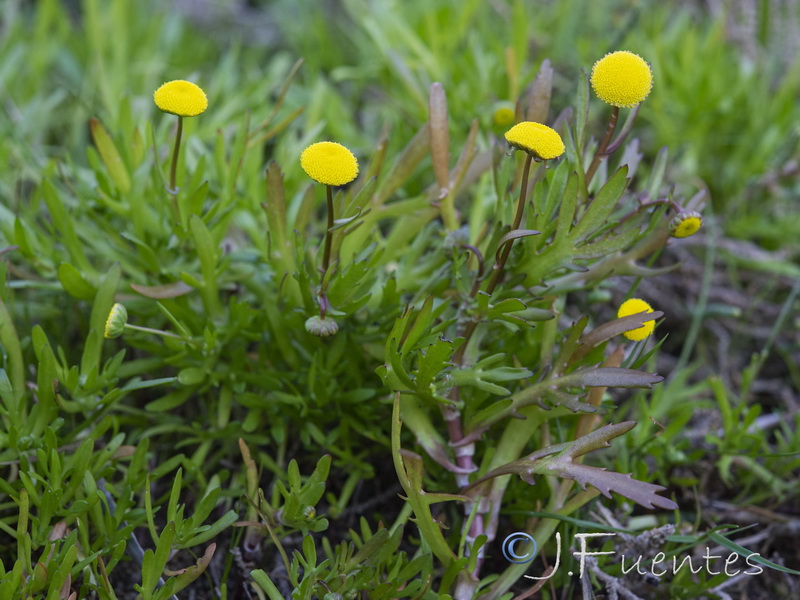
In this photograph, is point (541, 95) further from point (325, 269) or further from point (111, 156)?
point (111, 156)

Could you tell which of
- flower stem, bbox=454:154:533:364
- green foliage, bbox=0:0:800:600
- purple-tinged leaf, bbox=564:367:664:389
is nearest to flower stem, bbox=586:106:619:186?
green foliage, bbox=0:0:800:600

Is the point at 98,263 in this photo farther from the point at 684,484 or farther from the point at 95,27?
the point at 684,484

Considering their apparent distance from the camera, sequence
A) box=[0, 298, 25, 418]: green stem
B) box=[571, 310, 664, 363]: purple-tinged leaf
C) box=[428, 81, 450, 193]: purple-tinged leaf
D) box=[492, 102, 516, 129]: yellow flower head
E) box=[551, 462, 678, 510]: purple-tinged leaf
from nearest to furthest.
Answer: box=[551, 462, 678, 510]: purple-tinged leaf, box=[571, 310, 664, 363]: purple-tinged leaf, box=[0, 298, 25, 418]: green stem, box=[428, 81, 450, 193]: purple-tinged leaf, box=[492, 102, 516, 129]: yellow flower head

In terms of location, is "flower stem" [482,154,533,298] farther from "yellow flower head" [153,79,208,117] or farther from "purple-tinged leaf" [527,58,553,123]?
"yellow flower head" [153,79,208,117]

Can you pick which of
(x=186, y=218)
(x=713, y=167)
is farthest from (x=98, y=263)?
(x=713, y=167)

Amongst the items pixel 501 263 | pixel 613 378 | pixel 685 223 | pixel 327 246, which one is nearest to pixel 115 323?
pixel 327 246
